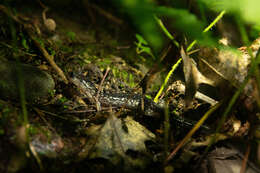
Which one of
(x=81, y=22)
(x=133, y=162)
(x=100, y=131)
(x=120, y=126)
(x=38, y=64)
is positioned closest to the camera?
(x=133, y=162)

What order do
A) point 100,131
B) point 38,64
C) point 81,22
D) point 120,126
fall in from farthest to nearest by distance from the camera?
1. point 81,22
2. point 38,64
3. point 120,126
4. point 100,131

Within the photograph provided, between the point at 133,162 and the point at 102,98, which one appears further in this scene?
the point at 102,98

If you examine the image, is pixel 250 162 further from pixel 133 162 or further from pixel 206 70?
pixel 133 162

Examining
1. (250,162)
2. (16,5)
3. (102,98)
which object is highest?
(16,5)

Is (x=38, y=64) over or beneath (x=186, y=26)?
beneath

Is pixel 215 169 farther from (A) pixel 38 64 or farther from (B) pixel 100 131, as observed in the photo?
(A) pixel 38 64

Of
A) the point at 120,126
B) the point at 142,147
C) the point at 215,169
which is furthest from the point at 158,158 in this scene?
the point at 215,169
